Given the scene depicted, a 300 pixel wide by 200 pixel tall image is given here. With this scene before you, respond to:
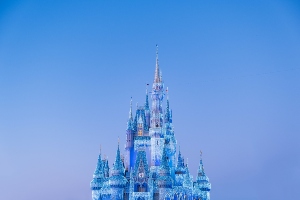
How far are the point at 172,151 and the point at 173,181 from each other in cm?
681

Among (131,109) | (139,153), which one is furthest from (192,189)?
(131,109)

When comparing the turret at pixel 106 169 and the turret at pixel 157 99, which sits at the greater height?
the turret at pixel 157 99

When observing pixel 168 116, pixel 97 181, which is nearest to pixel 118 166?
pixel 97 181

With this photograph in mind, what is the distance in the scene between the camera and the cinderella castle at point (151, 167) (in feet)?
213

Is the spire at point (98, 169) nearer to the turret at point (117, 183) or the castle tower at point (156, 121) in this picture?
the turret at point (117, 183)

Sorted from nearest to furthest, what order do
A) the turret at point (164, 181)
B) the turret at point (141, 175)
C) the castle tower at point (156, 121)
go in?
the turret at point (164, 181) → the turret at point (141, 175) → the castle tower at point (156, 121)

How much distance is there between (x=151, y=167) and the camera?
67812mm

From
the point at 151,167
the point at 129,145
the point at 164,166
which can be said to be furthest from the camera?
the point at 129,145

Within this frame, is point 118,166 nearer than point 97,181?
Yes

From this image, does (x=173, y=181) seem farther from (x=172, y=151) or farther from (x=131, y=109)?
(x=131, y=109)

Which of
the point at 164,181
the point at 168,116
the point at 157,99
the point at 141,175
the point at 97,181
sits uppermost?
the point at 157,99

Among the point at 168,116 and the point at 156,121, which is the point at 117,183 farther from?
the point at 168,116

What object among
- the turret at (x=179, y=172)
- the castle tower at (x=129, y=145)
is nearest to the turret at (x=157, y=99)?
the castle tower at (x=129, y=145)

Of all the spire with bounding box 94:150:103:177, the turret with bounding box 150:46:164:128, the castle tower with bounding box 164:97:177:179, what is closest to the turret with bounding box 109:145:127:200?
the spire with bounding box 94:150:103:177
